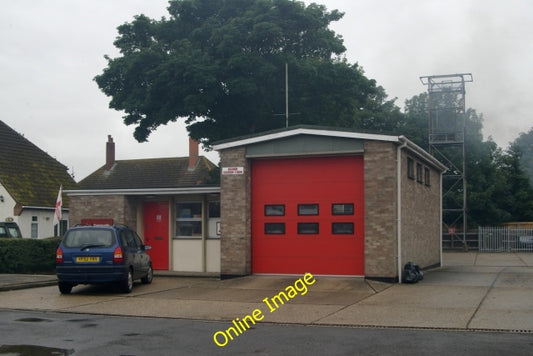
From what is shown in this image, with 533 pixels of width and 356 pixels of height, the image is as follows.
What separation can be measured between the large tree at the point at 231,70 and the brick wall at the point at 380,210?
34.2 feet

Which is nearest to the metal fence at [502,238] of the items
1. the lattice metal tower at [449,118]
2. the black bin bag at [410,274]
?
the lattice metal tower at [449,118]

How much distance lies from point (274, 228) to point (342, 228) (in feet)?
6.22

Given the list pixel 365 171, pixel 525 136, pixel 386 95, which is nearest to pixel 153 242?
pixel 365 171

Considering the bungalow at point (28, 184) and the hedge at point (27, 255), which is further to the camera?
the bungalow at point (28, 184)

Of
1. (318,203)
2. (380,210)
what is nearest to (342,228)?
(318,203)

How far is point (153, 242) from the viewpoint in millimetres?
21750

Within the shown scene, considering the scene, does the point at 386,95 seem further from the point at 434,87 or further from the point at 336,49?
the point at 336,49

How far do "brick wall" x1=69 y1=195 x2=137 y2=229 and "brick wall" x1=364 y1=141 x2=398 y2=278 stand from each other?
8345mm

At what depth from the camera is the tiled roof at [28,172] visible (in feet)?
113

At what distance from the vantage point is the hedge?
68.3ft

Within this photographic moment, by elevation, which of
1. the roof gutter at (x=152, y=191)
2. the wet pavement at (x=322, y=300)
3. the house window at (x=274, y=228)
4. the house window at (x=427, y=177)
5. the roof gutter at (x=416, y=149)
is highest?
the roof gutter at (x=416, y=149)

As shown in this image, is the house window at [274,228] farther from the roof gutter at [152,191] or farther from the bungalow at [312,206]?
the roof gutter at [152,191]

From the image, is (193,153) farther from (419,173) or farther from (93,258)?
(93,258)

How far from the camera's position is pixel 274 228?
18297mm
